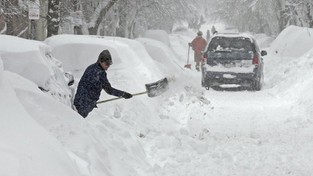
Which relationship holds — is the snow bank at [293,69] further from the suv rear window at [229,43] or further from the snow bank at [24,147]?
the snow bank at [24,147]

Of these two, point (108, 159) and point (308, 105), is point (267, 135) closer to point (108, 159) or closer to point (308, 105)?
point (308, 105)

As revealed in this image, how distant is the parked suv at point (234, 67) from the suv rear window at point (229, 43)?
0.12 feet

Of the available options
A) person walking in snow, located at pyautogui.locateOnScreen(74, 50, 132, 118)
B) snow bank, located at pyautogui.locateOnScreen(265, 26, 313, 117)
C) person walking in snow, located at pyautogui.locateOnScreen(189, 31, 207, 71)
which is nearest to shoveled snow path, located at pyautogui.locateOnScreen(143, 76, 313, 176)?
snow bank, located at pyautogui.locateOnScreen(265, 26, 313, 117)

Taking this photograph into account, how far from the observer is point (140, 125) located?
9.18 metres

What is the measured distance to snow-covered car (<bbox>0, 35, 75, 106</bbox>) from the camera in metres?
6.71

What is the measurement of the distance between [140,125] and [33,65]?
111 inches

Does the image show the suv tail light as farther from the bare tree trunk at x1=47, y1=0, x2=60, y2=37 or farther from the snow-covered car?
the snow-covered car

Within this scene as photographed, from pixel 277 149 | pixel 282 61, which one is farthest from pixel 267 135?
pixel 282 61

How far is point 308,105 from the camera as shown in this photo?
1182 centimetres

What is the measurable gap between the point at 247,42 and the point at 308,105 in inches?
182

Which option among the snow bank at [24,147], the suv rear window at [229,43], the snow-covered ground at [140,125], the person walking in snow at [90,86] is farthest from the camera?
the suv rear window at [229,43]

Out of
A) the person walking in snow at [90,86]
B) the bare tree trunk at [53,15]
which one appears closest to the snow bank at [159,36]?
the bare tree trunk at [53,15]

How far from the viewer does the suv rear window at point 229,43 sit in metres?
16.1

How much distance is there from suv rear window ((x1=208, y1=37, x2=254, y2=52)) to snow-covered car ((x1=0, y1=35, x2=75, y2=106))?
9.35m
